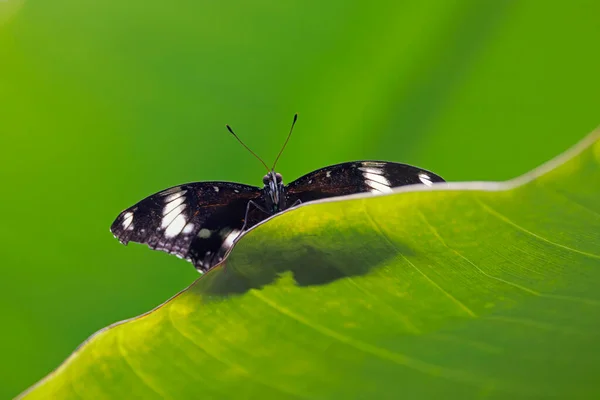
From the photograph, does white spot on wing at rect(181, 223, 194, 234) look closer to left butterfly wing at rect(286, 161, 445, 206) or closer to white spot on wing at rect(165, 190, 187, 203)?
white spot on wing at rect(165, 190, 187, 203)

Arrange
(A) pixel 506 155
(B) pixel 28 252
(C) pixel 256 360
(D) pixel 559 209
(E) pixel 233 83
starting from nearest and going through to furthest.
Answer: (D) pixel 559 209, (C) pixel 256 360, (A) pixel 506 155, (B) pixel 28 252, (E) pixel 233 83

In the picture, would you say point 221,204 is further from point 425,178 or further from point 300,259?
point 300,259

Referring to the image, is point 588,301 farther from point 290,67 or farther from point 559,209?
point 290,67

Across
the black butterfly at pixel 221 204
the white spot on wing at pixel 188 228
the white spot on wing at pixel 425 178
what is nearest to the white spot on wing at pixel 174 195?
the black butterfly at pixel 221 204

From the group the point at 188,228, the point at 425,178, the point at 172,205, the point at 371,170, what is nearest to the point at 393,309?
the point at 425,178

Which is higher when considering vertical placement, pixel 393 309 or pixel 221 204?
pixel 221 204

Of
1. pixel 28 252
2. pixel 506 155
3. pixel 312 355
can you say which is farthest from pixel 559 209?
pixel 28 252
